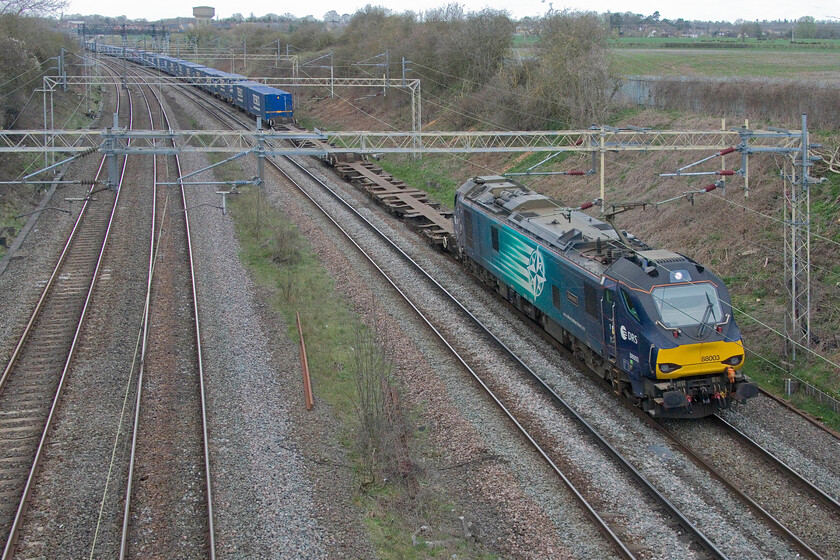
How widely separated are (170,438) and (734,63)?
48.2 metres

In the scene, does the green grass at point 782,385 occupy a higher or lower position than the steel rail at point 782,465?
higher

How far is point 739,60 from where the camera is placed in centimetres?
5409

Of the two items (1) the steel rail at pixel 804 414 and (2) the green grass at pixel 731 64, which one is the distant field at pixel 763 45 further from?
(1) the steel rail at pixel 804 414

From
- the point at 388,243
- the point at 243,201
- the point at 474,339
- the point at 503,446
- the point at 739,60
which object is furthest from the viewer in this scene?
the point at 739,60

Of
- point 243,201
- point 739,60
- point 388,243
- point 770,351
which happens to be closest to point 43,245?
point 243,201

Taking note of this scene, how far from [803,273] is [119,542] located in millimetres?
16635

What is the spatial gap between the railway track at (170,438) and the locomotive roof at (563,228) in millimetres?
8551

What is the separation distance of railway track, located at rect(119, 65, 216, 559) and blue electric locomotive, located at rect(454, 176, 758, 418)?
810 cm

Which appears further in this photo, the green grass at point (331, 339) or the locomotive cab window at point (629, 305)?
the locomotive cab window at point (629, 305)

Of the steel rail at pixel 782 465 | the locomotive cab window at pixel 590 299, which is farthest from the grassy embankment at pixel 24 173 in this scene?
the steel rail at pixel 782 465

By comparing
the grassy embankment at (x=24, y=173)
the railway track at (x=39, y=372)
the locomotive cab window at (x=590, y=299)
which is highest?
the grassy embankment at (x=24, y=173)

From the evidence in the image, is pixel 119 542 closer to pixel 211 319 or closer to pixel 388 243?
pixel 211 319

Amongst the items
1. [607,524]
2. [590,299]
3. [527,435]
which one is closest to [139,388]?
[527,435]

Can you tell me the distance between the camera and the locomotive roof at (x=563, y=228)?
53.2 feet
